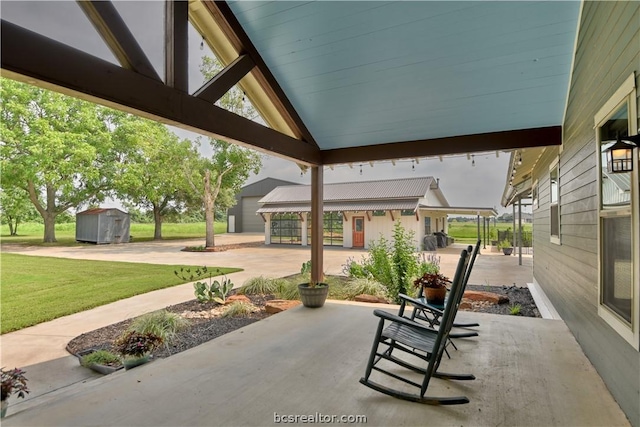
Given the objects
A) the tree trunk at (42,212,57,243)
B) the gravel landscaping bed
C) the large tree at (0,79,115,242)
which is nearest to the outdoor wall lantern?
the gravel landscaping bed

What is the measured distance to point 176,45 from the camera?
2.94 metres

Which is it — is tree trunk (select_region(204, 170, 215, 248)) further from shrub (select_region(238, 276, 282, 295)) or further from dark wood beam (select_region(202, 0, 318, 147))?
dark wood beam (select_region(202, 0, 318, 147))

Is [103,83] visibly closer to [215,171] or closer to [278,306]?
[278,306]

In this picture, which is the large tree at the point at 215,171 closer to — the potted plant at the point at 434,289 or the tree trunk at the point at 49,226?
the tree trunk at the point at 49,226

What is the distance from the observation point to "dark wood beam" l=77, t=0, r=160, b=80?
2.40 m

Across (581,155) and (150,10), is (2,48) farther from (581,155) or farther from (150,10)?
(581,155)

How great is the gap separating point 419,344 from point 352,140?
3.39 meters

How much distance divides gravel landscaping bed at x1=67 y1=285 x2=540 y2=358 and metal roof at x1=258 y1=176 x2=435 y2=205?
10836 mm

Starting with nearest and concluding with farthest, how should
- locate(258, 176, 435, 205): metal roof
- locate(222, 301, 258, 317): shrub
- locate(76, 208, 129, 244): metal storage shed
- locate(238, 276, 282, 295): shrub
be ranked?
locate(222, 301, 258, 317): shrub < locate(238, 276, 282, 295): shrub < locate(258, 176, 435, 205): metal roof < locate(76, 208, 129, 244): metal storage shed

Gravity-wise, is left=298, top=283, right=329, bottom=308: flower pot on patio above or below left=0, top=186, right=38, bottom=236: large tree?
below

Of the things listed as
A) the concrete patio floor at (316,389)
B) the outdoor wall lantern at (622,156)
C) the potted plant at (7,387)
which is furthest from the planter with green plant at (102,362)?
the outdoor wall lantern at (622,156)

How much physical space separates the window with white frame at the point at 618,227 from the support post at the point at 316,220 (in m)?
3.58

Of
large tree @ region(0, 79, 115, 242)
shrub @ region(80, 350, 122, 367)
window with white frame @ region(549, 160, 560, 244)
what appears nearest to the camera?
shrub @ region(80, 350, 122, 367)

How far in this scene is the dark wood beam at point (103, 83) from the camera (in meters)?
1.96
